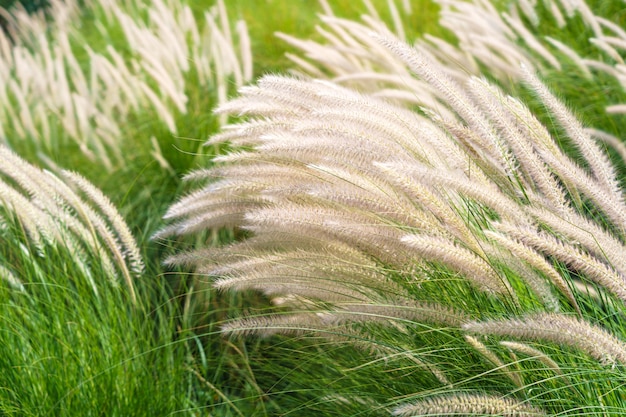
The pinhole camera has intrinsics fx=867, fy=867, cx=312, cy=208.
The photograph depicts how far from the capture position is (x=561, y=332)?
1433 millimetres

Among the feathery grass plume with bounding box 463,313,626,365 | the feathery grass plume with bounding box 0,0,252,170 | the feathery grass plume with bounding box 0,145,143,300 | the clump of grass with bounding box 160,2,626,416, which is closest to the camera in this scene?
the feathery grass plume with bounding box 463,313,626,365

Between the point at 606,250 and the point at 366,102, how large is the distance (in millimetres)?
631

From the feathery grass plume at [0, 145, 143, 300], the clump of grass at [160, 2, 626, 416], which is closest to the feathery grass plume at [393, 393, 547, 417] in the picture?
the clump of grass at [160, 2, 626, 416]

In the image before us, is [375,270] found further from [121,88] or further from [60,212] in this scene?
[121,88]

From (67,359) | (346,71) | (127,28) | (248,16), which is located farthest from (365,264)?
(248,16)

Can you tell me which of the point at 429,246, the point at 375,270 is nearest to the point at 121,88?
the point at 375,270

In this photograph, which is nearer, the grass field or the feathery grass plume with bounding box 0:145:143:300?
the grass field

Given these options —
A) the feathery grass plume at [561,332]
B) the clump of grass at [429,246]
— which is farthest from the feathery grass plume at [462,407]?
the feathery grass plume at [561,332]

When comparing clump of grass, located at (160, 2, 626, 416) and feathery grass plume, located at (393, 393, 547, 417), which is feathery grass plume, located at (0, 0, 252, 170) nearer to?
clump of grass, located at (160, 2, 626, 416)

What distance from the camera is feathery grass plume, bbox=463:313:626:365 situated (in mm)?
1429

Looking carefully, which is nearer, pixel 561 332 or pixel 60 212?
pixel 561 332

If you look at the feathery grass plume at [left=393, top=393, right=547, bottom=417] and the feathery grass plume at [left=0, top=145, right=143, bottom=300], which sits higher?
the feathery grass plume at [left=0, top=145, right=143, bottom=300]

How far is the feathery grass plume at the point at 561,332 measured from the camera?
1.43m

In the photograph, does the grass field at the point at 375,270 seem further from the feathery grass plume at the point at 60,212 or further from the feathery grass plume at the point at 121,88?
the feathery grass plume at the point at 121,88
